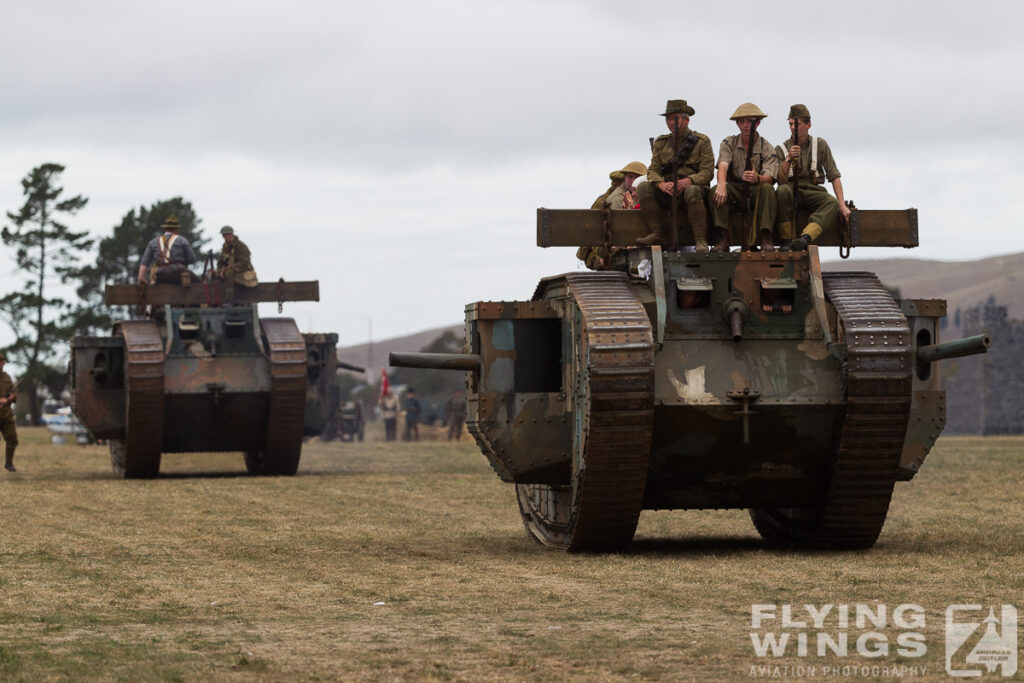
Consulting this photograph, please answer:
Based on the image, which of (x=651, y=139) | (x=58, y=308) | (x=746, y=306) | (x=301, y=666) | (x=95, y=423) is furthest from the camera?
(x=58, y=308)

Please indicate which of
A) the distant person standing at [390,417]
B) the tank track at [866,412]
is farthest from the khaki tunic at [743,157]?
the distant person standing at [390,417]

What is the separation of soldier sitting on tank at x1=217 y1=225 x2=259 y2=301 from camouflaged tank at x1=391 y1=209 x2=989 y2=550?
41.6ft

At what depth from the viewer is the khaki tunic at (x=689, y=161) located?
1479 cm

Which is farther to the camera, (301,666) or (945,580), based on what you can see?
(945,580)

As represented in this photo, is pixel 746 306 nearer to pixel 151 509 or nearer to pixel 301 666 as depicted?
pixel 301 666

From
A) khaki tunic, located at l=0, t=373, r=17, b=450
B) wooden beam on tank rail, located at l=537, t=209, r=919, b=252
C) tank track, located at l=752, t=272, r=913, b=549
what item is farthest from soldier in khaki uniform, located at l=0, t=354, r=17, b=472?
tank track, located at l=752, t=272, r=913, b=549

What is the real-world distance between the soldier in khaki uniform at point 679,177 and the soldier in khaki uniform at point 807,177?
2.09 ft

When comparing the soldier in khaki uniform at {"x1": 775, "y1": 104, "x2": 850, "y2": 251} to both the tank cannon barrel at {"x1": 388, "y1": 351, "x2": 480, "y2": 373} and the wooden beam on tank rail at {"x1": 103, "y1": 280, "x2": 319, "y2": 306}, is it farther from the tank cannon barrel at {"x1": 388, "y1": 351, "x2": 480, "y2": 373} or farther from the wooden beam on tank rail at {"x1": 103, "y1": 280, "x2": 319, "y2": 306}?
the wooden beam on tank rail at {"x1": 103, "y1": 280, "x2": 319, "y2": 306}

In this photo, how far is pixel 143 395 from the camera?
24438mm

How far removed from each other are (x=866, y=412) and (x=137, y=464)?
1499 centimetres

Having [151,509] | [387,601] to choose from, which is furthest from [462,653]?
[151,509]

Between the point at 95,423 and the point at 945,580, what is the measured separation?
52.6 ft

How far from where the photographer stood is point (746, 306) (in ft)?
44.7

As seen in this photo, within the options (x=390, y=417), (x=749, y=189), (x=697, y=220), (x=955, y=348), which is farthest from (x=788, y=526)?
(x=390, y=417)
